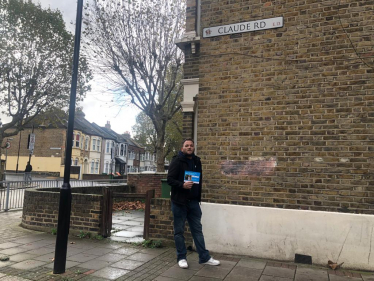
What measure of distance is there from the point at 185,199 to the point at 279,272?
66.4 inches

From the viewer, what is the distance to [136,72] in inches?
605

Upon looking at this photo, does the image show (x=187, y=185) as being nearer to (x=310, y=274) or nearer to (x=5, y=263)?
(x=310, y=274)

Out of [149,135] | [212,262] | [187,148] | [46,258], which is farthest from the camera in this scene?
[149,135]

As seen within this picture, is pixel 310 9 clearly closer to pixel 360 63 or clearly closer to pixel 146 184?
pixel 360 63

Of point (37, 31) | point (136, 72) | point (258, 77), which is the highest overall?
point (37, 31)

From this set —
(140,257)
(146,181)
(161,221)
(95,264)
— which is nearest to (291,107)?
(161,221)

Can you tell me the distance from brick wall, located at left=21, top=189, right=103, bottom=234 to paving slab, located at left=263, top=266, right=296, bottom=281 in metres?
3.44

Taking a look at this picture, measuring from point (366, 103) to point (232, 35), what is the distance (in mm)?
2566

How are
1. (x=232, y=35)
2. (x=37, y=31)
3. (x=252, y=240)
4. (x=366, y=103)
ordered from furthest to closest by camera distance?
(x=37, y=31), (x=232, y=35), (x=252, y=240), (x=366, y=103)

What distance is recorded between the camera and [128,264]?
4.47 m

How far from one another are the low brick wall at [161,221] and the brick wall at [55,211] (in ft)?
3.87

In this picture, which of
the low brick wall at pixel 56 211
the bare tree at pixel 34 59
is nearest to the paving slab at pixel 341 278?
the low brick wall at pixel 56 211

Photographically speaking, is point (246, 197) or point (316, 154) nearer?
point (316, 154)

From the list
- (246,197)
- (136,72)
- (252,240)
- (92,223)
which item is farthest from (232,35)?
(136,72)
